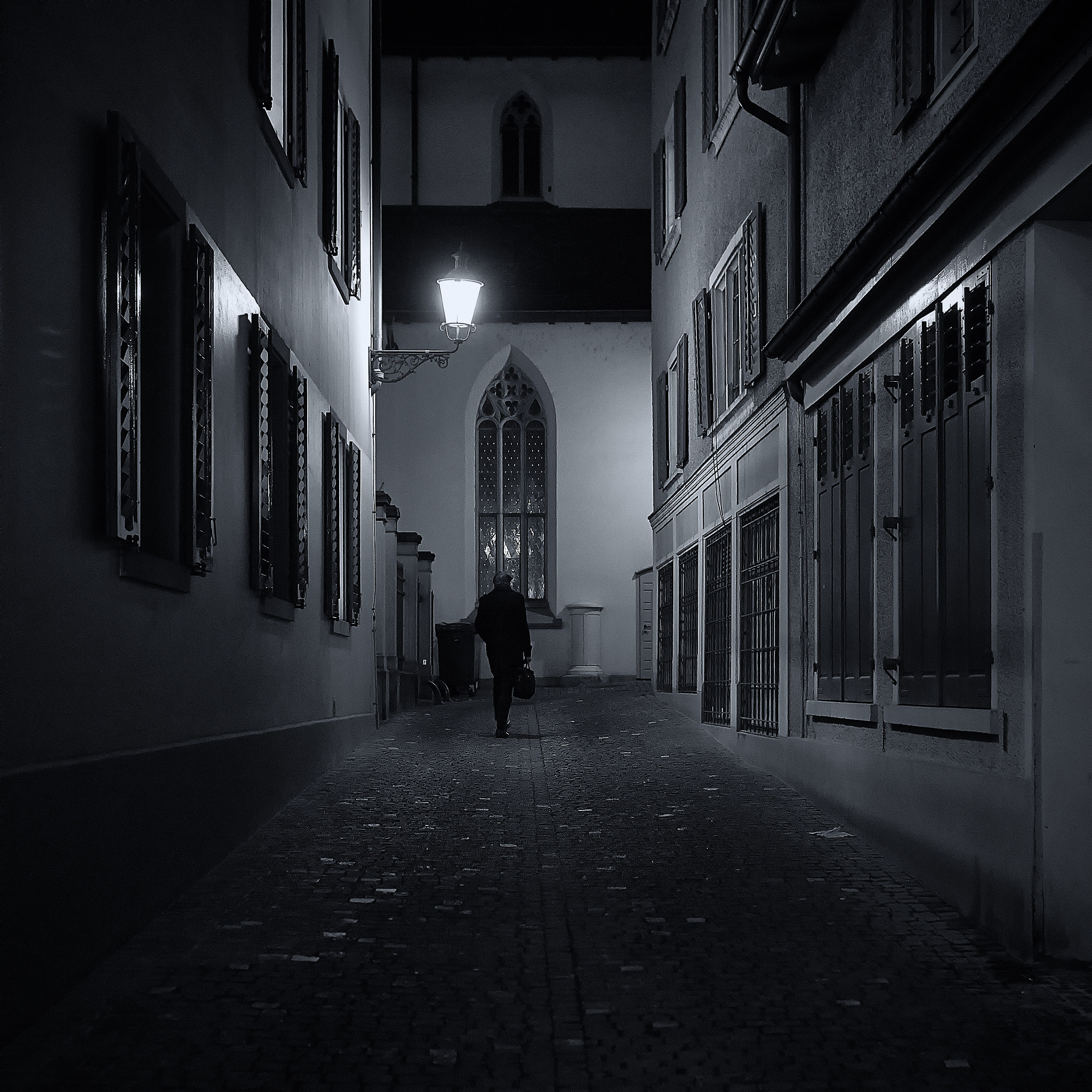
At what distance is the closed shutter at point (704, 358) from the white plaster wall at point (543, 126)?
44.7 feet

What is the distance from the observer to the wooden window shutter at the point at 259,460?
29.0 ft

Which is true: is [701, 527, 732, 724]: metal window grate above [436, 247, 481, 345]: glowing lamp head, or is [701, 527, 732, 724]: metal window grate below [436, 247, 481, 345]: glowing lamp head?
below

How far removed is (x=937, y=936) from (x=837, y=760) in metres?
3.05

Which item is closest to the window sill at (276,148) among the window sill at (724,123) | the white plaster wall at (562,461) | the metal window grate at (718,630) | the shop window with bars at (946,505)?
the shop window with bars at (946,505)

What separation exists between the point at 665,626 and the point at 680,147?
21.1ft

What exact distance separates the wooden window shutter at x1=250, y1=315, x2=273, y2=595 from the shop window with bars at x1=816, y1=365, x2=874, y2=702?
3.72m

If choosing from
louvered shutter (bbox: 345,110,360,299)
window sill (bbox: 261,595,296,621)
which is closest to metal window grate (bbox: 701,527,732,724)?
louvered shutter (bbox: 345,110,360,299)

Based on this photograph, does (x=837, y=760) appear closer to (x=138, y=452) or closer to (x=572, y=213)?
(x=138, y=452)

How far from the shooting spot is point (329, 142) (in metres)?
12.7

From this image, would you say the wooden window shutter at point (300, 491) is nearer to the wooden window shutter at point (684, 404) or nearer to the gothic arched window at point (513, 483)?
the wooden window shutter at point (684, 404)

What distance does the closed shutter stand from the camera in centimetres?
1586

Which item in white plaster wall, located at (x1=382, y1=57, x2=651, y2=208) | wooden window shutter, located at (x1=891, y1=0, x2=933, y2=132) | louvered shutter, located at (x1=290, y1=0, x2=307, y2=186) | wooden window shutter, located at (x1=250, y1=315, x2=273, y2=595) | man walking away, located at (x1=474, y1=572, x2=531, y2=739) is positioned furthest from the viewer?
white plaster wall, located at (x1=382, y1=57, x2=651, y2=208)

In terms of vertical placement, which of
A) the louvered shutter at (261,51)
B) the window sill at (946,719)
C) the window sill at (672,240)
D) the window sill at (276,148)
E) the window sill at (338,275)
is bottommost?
the window sill at (946,719)

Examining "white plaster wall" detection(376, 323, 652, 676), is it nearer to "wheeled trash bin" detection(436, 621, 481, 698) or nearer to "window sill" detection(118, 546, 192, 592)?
"wheeled trash bin" detection(436, 621, 481, 698)
